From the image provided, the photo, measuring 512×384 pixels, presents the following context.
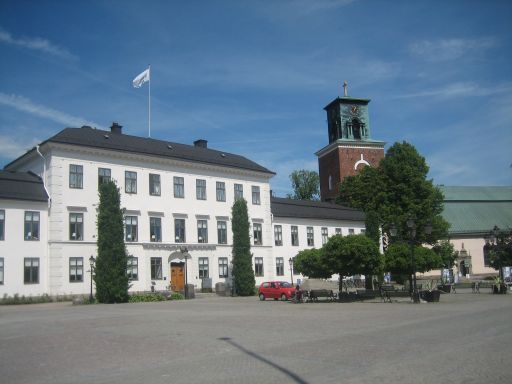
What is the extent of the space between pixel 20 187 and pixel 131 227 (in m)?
8.50

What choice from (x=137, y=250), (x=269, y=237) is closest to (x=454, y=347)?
(x=137, y=250)

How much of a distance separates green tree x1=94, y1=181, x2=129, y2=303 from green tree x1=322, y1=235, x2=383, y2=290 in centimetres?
1329

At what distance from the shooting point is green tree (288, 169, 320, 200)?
99.9m

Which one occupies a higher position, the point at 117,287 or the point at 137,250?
the point at 137,250

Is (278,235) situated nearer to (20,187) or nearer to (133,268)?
(133,268)

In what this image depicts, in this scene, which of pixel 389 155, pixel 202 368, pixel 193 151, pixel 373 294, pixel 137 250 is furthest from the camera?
pixel 389 155

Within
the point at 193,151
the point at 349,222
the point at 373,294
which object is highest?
the point at 193,151

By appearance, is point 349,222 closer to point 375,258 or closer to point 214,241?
point 214,241

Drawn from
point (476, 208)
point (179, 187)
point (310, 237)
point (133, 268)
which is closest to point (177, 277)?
point (133, 268)

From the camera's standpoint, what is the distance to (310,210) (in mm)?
55938

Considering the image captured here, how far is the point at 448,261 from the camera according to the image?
60781mm

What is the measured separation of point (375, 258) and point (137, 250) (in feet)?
60.7

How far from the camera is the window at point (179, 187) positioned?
146 feet

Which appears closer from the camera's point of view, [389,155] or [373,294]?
[373,294]
